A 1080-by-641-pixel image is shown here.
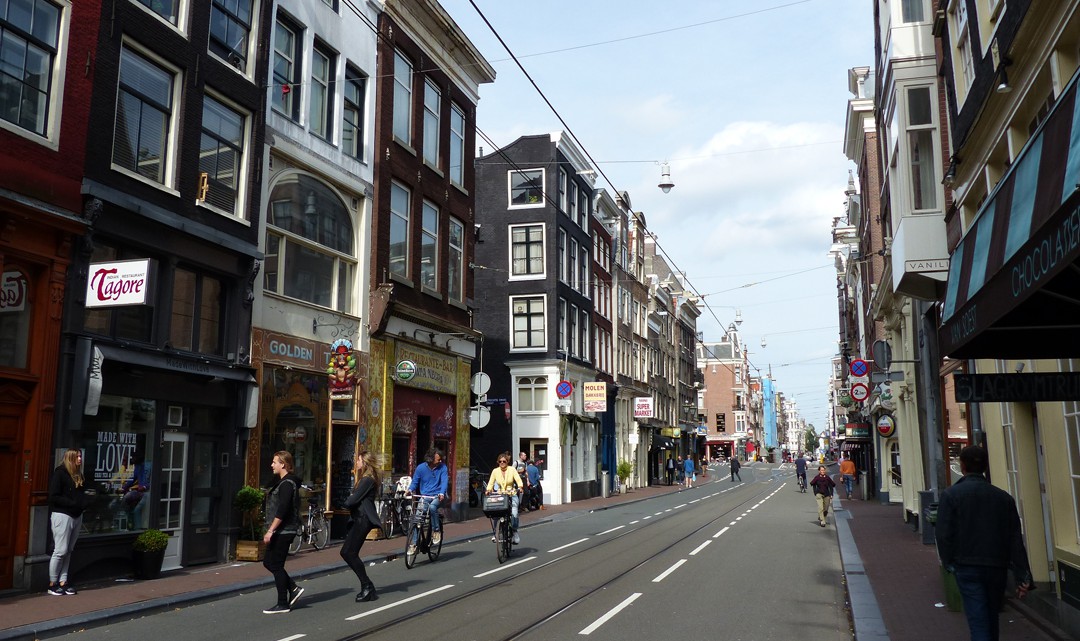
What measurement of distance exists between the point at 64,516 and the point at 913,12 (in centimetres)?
1645

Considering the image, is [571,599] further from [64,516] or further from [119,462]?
[119,462]

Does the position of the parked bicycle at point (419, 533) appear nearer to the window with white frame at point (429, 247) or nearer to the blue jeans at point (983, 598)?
the window with white frame at point (429, 247)

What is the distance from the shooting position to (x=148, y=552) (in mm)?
12820

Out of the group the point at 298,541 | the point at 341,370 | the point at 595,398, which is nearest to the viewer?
the point at 298,541

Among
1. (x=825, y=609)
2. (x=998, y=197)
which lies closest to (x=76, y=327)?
(x=825, y=609)

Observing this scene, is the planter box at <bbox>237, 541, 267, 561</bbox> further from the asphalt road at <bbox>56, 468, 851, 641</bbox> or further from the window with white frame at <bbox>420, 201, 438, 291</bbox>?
the window with white frame at <bbox>420, 201, 438, 291</bbox>

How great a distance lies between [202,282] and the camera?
15.2m

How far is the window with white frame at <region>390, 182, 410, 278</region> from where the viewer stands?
22.2 m

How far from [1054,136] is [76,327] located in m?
12.2

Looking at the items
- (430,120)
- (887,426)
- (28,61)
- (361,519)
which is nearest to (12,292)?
(28,61)

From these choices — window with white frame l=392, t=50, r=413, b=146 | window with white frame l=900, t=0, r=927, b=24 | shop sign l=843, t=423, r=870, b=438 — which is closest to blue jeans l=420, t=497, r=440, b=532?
window with white frame l=392, t=50, r=413, b=146

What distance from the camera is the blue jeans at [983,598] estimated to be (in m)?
6.43

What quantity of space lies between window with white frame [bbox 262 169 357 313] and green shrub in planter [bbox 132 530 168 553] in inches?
230

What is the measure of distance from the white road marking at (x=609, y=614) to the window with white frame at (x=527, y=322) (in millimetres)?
25973
